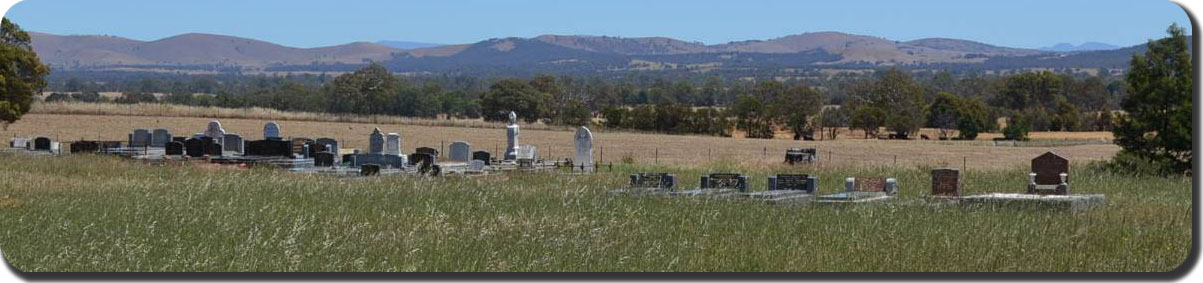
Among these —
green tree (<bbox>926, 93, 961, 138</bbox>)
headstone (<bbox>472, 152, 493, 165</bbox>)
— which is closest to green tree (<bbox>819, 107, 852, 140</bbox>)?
green tree (<bbox>926, 93, 961, 138</bbox>)

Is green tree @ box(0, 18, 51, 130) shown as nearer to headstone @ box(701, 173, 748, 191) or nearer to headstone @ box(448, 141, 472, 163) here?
headstone @ box(448, 141, 472, 163)

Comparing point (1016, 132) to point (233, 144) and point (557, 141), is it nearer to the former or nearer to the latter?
point (557, 141)

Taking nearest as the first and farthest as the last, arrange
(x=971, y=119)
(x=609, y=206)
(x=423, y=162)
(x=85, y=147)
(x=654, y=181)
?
(x=609, y=206), (x=654, y=181), (x=423, y=162), (x=85, y=147), (x=971, y=119)

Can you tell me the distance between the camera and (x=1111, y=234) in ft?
47.4

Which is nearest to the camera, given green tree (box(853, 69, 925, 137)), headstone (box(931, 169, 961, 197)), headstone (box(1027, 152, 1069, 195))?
headstone (box(931, 169, 961, 197))

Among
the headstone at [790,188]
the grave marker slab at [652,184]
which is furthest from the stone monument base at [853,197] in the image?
the grave marker slab at [652,184]

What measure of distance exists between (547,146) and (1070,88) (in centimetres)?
8124

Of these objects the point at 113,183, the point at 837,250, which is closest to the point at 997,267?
the point at 837,250

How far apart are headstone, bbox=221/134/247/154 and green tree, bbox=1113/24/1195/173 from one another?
2103cm

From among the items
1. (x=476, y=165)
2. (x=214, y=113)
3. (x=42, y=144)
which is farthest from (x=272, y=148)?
(x=214, y=113)

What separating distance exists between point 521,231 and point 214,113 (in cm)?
5766

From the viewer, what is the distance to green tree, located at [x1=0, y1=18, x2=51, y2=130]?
40969mm

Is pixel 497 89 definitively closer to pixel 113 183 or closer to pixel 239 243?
pixel 113 183

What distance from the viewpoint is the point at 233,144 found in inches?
1294
